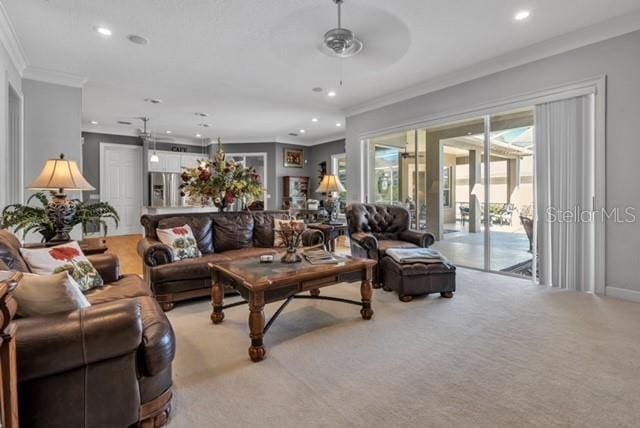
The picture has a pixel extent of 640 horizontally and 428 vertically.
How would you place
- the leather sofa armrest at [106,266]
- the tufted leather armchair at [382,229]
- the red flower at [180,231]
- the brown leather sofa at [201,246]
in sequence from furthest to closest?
1. the tufted leather armchair at [382,229]
2. the red flower at [180,231]
3. the brown leather sofa at [201,246]
4. the leather sofa armrest at [106,266]

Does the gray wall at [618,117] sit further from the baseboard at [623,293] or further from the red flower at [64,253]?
the red flower at [64,253]

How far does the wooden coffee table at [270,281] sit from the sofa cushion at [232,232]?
4.14 ft

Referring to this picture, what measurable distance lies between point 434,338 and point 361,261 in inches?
32.9

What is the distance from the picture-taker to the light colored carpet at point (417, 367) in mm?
1685

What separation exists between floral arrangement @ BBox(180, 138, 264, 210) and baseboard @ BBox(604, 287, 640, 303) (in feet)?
13.4

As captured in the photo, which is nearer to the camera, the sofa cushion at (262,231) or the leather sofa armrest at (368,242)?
the leather sofa armrest at (368,242)

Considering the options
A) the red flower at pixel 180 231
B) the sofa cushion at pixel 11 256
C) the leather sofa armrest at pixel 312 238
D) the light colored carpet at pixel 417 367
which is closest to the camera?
the light colored carpet at pixel 417 367

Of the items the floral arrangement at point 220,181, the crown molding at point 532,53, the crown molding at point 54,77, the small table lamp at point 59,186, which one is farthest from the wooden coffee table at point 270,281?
the crown molding at point 54,77

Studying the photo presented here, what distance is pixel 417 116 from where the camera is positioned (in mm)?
5316

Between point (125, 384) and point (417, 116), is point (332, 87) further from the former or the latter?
point (125, 384)

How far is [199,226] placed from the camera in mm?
4016

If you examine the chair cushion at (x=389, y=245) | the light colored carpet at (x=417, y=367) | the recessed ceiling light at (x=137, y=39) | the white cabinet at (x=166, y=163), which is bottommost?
the light colored carpet at (x=417, y=367)

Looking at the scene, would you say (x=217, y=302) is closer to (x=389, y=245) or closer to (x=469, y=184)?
(x=389, y=245)

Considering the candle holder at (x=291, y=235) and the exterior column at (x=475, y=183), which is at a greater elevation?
the exterior column at (x=475, y=183)
